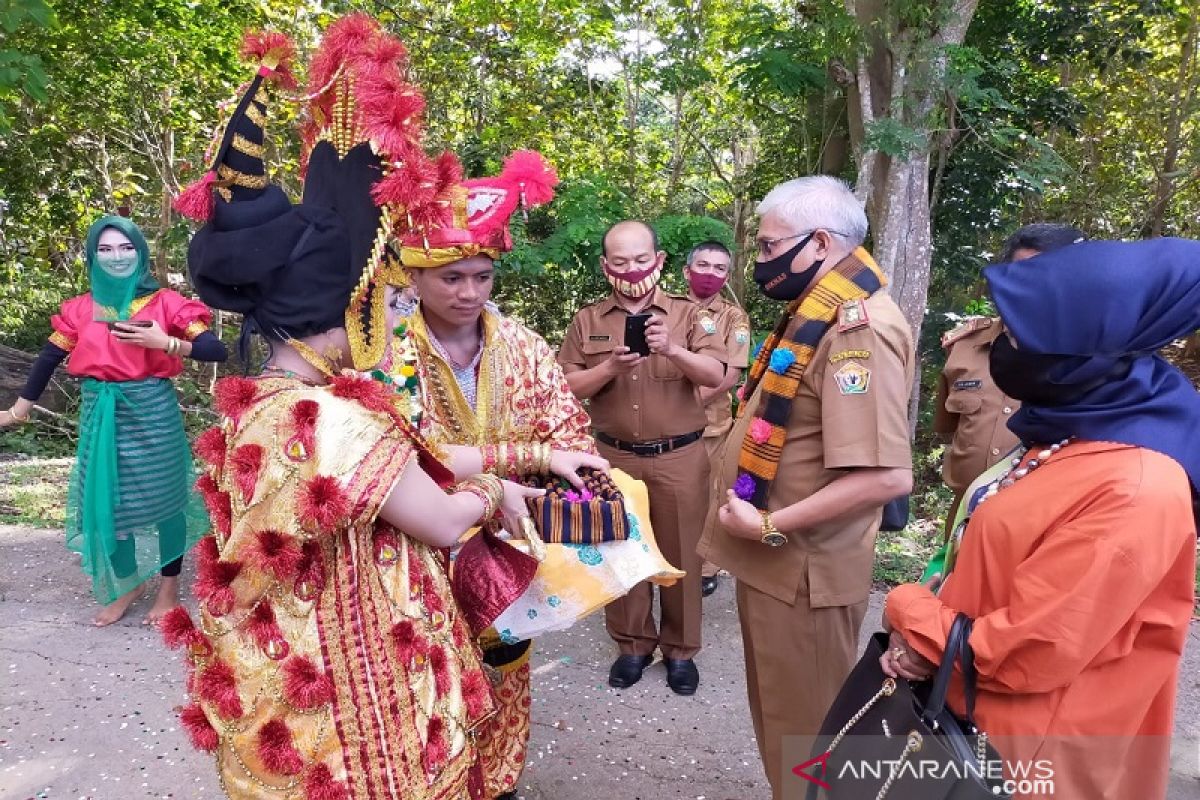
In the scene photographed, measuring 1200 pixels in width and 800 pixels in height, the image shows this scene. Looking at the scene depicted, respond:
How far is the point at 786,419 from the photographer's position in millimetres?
2365

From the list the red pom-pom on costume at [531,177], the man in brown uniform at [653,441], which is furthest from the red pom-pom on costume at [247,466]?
the man in brown uniform at [653,441]

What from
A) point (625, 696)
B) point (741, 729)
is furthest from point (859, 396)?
point (625, 696)

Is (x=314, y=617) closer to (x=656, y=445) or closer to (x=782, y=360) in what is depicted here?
(x=782, y=360)

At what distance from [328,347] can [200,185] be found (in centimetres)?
39

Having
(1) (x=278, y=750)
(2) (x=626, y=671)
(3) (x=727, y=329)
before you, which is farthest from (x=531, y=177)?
(2) (x=626, y=671)

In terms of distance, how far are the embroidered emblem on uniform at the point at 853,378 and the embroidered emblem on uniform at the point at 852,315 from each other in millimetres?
107

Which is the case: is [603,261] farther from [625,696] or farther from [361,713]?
[361,713]

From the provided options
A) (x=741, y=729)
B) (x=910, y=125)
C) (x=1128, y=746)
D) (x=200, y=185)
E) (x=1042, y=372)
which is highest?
(x=910, y=125)

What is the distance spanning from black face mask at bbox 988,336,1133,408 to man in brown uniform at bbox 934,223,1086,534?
2.11 m

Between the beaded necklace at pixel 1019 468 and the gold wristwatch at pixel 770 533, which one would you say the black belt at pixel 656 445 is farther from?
the beaded necklace at pixel 1019 468

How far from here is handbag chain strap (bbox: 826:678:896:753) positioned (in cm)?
175

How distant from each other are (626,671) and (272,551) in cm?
264

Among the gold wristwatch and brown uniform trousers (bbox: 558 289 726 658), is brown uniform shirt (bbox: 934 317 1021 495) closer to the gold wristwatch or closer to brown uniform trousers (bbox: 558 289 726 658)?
brown uniform trousers (bbox: 558 289 726 658)

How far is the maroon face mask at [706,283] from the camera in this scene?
490cm
